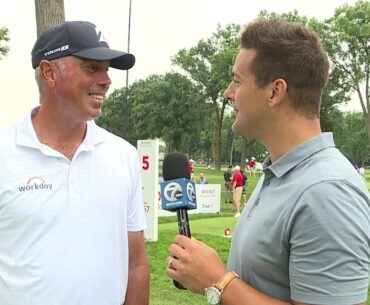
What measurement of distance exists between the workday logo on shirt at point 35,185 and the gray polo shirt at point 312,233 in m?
1.05

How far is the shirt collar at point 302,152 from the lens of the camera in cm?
191

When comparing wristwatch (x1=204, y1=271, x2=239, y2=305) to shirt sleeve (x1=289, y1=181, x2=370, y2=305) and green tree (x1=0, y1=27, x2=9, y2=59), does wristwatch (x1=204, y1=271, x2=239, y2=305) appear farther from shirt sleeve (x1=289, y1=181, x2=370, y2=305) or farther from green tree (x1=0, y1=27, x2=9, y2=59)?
green tree (x1=0, y1=27, x2=9, y2=59)

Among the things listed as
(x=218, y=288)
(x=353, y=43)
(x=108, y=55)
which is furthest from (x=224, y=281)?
(x=353, y=43)

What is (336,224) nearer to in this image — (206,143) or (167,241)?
(167,241)

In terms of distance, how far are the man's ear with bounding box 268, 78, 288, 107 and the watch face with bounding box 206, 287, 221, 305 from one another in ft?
2.26

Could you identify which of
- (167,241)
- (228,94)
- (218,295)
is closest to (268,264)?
(218,295)

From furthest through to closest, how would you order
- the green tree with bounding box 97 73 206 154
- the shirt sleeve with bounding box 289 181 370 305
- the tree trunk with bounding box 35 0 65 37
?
the green tree with bounding box 97 73 206 154 → the tree trunk with bounding box 35 0 65 37 → the shirt sleeve with bounding box 289 181 370 305

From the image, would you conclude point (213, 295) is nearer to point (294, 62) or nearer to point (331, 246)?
point (331, 246)

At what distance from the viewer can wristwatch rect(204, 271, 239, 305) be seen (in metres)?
1.83

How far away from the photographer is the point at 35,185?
2.54 meters

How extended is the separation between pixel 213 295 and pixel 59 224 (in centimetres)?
97

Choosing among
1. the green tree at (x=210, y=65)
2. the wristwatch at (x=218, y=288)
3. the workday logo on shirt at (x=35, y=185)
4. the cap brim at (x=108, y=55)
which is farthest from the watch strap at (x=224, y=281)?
the green tree at (x=210, y=65)

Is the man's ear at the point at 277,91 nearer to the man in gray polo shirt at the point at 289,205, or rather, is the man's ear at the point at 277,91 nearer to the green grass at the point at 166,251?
the man in gray polo shirt at the point at 289,205

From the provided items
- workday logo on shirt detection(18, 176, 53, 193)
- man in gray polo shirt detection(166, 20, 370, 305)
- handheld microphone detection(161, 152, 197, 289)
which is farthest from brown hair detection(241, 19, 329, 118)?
workday logo on shirt detection(18, 176, 53, 193)
